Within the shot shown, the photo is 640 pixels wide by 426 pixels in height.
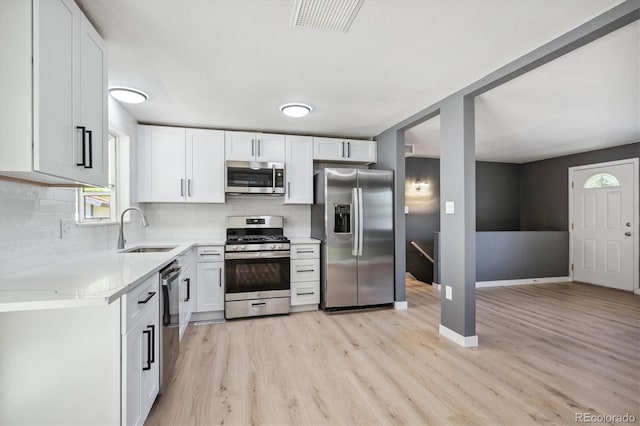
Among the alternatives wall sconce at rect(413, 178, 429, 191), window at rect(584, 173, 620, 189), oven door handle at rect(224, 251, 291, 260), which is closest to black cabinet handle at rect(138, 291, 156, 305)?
oven door handle at rect(224, 251, 291, 260)

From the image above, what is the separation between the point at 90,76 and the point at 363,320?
327 centimetres

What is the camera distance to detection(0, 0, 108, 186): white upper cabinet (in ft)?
4.22

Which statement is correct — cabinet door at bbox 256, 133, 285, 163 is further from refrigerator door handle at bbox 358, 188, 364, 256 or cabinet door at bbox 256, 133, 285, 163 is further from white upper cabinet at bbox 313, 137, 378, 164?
refrigerator door handle at bbox 358, 188, 364, 256

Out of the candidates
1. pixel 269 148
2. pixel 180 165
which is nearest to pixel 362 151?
pixel 269 148

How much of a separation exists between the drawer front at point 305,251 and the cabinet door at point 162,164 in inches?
58.4

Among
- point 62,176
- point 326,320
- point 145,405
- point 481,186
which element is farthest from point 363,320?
point 481,186

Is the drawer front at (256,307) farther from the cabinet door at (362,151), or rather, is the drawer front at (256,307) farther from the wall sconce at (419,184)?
the wall sconce at (419,184)

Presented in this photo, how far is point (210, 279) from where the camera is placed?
360 cm

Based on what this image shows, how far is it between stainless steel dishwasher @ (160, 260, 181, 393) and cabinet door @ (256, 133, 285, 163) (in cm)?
205

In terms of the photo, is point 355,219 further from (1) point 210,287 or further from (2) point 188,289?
(2) point 188,289

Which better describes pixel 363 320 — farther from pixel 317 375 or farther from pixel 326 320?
pixel 317 375

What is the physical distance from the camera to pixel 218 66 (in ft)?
7.97

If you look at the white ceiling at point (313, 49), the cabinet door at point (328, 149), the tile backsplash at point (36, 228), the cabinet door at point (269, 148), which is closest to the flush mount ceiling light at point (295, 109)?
the white ceiling at point (313, 49)

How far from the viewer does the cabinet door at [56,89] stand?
1.32m
